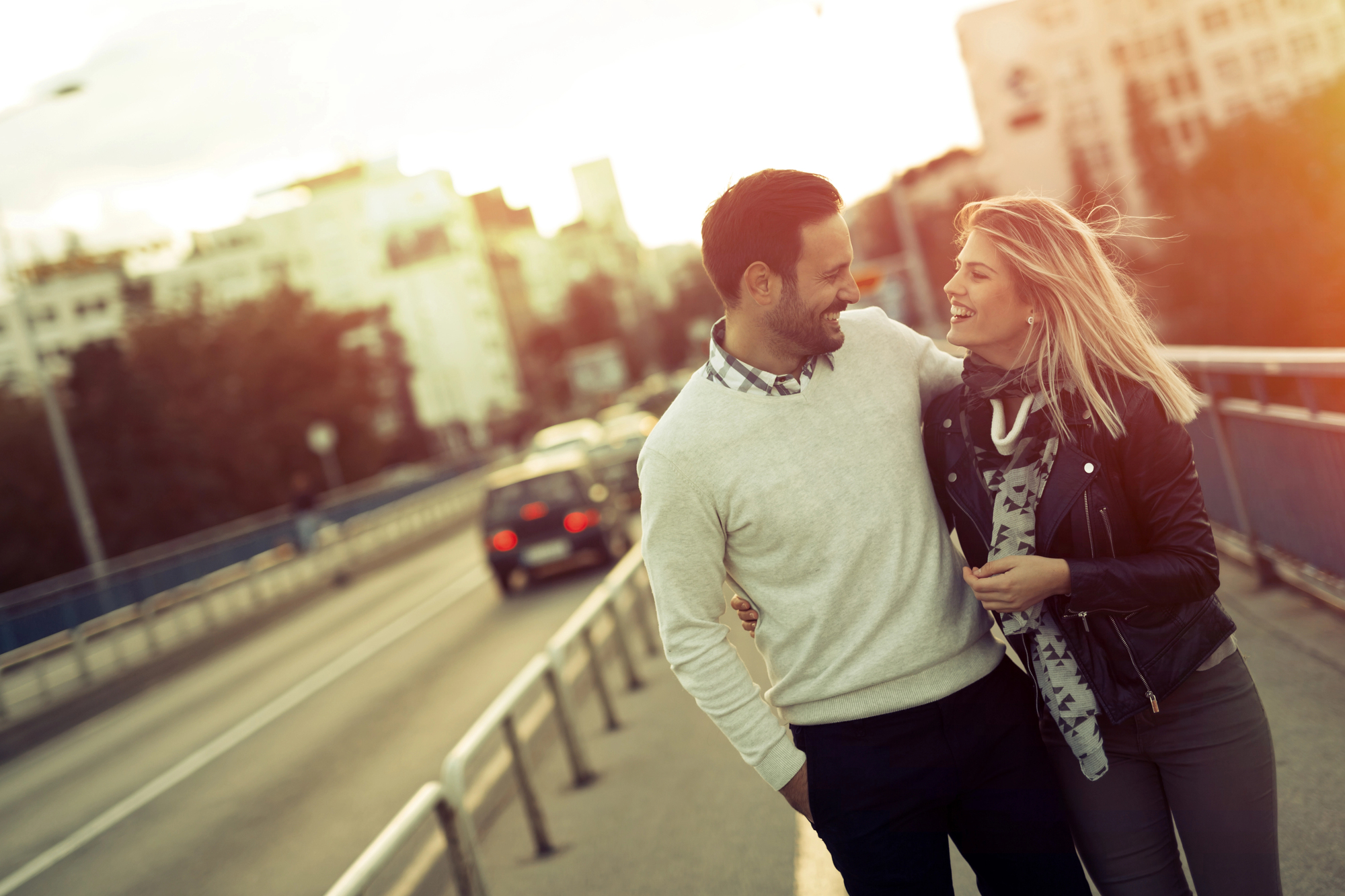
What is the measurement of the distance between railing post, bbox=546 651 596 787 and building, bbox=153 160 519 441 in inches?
3513

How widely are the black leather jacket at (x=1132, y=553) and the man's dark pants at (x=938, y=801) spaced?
0.78 feet

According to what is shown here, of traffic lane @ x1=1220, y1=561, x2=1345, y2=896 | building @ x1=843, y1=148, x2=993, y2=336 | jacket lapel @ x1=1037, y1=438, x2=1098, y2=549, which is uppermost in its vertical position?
building @ x1=843, y1=148, x2=993, y2=336

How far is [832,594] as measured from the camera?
2389mm

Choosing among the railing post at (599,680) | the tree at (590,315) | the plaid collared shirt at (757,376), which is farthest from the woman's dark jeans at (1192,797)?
the tree at (590,315)

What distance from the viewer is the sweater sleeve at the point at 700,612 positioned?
242 cm

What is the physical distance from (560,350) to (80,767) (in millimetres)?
89772

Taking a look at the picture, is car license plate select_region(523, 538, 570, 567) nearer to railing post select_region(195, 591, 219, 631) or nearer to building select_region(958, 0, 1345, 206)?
railing post select_region(195, 591, 219, 631)

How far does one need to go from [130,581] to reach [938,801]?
61.8 feet

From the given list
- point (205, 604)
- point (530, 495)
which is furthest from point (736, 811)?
point (205, 604)

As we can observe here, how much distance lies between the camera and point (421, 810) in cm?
422

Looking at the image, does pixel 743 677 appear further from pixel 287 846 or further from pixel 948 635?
pixel 287 846

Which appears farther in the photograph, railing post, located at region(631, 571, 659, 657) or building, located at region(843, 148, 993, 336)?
building, located at region(843, 148, 993, 336)

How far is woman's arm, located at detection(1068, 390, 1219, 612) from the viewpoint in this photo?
86.9 inches

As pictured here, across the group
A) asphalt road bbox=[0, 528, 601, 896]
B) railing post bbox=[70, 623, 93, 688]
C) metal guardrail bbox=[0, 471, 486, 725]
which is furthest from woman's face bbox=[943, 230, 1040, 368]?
railing post bbox=[70, 623, 93, 688]
